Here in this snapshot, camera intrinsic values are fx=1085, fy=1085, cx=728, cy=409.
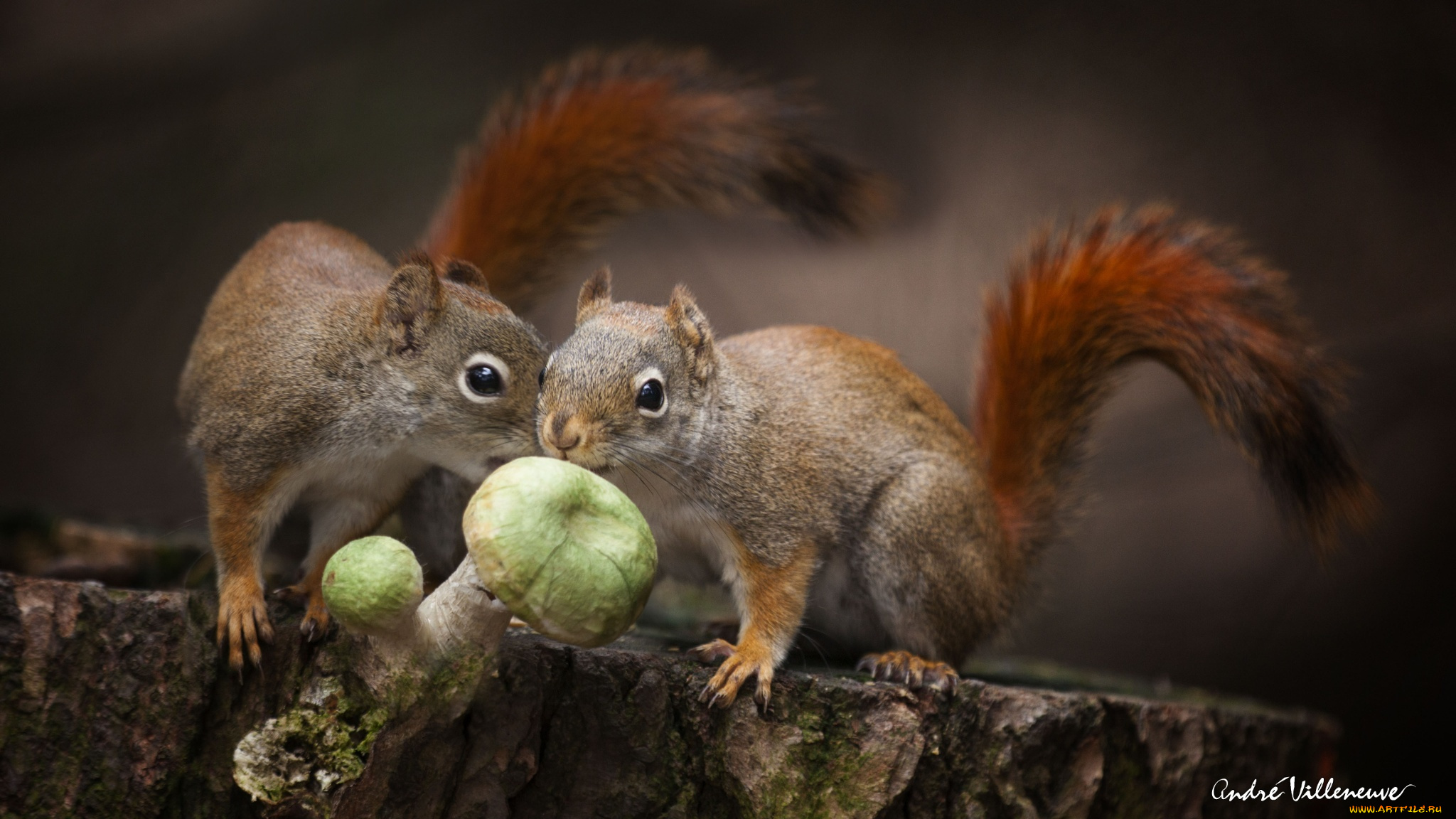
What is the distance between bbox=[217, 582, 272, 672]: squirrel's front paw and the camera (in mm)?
1278

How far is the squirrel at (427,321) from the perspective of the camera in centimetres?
138

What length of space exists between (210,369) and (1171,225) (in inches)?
59.1

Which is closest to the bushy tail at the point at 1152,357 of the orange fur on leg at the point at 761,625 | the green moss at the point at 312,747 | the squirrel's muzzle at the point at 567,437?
the orange fur on leg at the point at 761,625

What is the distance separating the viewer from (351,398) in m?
1.40

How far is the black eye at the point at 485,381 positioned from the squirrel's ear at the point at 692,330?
240 millimetres

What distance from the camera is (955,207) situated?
3.17 meters

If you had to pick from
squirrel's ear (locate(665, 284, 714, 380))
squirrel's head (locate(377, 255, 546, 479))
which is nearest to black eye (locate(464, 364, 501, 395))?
squirrel's head (locate(377, 255, 546, 479))

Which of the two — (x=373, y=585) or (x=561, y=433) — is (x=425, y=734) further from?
(x=561, y=433)

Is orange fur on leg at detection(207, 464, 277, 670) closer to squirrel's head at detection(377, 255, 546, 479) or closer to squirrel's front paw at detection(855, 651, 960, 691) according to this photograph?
squirrel's head at detection(377, 255, 546, 479)

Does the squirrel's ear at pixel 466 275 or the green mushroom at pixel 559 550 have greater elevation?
the squirrel's ear at pixel 466 275

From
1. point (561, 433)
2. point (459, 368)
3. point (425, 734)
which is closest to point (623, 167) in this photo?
point (459, 368)

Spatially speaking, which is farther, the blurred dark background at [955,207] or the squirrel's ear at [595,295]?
the blurred dark background at [955,207]

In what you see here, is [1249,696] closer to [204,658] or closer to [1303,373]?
[1303,373]

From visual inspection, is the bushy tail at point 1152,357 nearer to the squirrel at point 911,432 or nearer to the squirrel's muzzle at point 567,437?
the squirrel at point 911,432
